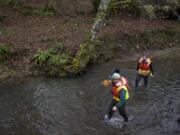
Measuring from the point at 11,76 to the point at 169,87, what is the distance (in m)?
8.57

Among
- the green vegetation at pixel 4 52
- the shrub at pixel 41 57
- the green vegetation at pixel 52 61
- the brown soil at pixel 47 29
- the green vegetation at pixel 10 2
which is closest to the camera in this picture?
the green vegetation at pixel 52 61

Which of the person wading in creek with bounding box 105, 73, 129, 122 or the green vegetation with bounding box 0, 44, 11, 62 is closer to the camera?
the person wading in creek with bounding box 105, 73, 129, 122

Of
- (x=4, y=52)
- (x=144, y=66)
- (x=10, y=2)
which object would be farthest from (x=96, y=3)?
(x=144, y=66)

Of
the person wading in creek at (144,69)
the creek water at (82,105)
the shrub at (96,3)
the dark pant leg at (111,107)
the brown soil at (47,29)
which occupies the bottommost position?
the creek water at (82,105)

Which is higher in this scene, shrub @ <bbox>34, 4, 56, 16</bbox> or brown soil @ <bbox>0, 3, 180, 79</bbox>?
shrub @ <bbox>34, 4, 56, 16</bbox>

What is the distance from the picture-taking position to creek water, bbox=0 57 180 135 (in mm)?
14875

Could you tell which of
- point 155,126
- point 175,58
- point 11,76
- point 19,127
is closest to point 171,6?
point 175,58

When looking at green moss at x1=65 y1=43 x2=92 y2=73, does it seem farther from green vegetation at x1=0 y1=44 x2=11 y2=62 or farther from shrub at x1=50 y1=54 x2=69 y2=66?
green vegetation at x1=0 y1=44 x2=11 y2=62

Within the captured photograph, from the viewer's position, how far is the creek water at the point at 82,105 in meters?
14.9

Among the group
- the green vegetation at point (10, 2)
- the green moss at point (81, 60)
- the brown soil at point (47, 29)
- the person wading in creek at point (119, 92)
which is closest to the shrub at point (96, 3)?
the brown soil at point (47, 29)

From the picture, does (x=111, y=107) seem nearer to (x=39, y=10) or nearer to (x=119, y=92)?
(x=119, y=92)

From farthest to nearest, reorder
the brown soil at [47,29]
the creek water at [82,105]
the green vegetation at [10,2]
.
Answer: the green vegetation at [10,2], the brown soil at [47,29], the creek water at [82,105]

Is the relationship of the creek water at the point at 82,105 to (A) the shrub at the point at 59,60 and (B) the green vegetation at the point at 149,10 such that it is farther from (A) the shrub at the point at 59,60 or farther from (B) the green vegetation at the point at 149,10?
(B) the green vegetation at the point at 149,10

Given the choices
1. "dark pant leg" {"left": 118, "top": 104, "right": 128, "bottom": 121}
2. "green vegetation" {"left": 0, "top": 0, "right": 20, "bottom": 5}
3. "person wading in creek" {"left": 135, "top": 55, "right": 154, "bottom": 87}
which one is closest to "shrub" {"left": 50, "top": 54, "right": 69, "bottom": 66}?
"person wading in creek" {"left": 135, "top": 55, "right": 154, "bottom": 87}
